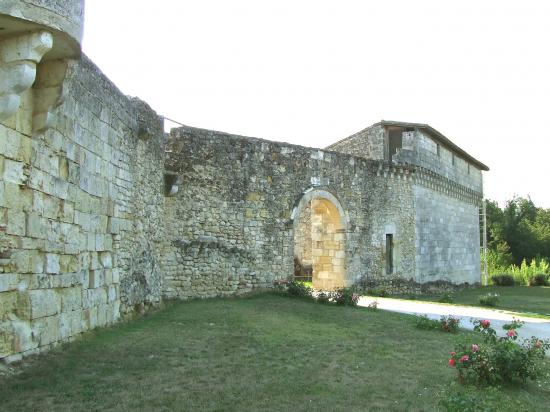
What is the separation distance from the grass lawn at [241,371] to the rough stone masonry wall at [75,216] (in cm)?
46

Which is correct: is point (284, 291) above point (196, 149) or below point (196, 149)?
below

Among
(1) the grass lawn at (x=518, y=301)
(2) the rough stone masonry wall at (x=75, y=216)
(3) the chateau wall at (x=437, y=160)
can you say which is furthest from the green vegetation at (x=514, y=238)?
(2) the rough stone masonry wall at (x=75, y=216)

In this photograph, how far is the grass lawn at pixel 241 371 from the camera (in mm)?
4676

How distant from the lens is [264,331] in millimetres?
8094

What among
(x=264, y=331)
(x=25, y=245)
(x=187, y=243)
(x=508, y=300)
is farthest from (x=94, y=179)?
(x=508, y=300)

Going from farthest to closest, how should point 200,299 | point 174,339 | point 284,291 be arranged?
1. point 284,291
2. point 200,299
3. point 174,339

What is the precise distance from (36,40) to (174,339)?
4.15 m

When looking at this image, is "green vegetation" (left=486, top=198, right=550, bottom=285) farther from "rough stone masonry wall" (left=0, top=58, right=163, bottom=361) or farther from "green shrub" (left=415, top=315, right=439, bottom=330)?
"rough stone masonry wall" (left=0, top=58, right=163, bottom=361)

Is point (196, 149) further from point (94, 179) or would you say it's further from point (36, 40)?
point (36, 40)

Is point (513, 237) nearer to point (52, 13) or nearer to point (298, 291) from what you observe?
point (298, 291)

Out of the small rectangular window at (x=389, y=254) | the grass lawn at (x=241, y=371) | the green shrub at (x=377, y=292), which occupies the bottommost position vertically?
the grass lawn at (x=241, y=371)

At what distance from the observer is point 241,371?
226 inches

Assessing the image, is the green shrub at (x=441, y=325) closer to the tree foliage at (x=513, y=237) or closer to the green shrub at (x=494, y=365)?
the green shrub at (x=494, y=365)

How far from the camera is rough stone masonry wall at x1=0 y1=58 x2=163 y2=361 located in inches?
201
